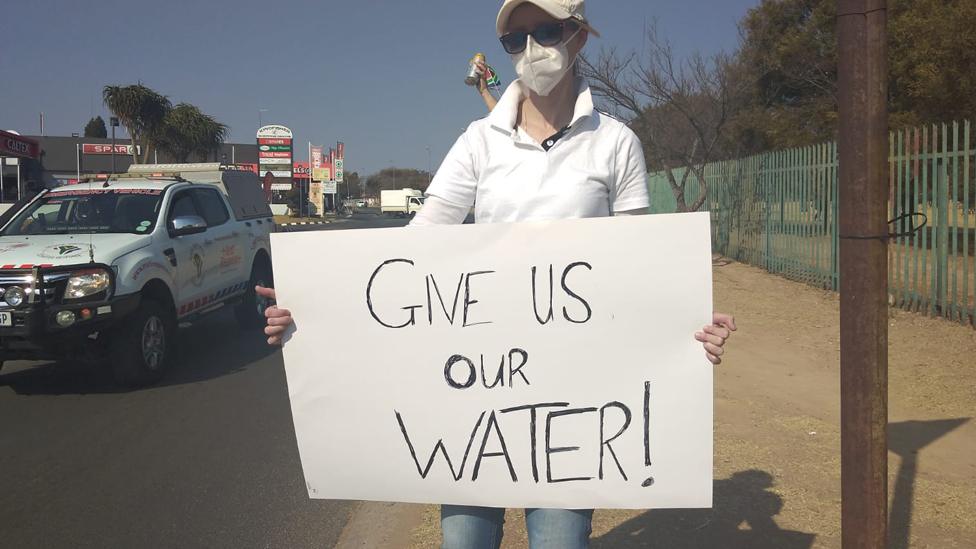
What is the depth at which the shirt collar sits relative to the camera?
92.8 inches

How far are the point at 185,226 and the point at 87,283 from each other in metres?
1.28

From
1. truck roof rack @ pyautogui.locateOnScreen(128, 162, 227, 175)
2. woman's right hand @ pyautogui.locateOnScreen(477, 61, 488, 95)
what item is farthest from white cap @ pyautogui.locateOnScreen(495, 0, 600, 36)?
truck roof rack @ pyautogui.locateOnScreen(128, 162, 227, 175)

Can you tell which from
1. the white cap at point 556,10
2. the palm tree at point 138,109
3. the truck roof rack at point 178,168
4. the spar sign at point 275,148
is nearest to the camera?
the white cap at point 556,10

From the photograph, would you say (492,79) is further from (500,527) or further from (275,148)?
(275,148)

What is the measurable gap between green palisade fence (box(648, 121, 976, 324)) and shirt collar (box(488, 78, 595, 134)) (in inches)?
131

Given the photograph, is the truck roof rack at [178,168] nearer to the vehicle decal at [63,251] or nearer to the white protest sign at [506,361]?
the vehicle decal at [63,251]

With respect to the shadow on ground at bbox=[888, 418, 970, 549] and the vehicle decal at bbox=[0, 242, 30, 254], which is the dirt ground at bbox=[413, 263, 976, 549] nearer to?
the shadow on ground at bbox=[888, 418, 970, 549]

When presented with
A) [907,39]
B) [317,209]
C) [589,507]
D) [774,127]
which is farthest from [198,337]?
[317,209]

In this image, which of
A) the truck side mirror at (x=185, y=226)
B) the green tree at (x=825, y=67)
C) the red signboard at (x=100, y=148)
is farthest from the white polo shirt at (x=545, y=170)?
the red signboard at (x=100, y=148)

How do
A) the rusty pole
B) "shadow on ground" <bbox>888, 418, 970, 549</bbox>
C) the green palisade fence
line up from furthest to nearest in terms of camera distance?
the green palisade fence < "shadow on ground" <bbox>888, 418, 970, 549</bbox> < the rusty pole

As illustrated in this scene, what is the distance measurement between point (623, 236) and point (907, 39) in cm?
1556

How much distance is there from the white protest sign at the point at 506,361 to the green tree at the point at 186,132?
49.0m

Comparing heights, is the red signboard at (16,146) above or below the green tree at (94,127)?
below

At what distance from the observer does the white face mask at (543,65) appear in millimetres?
2398
